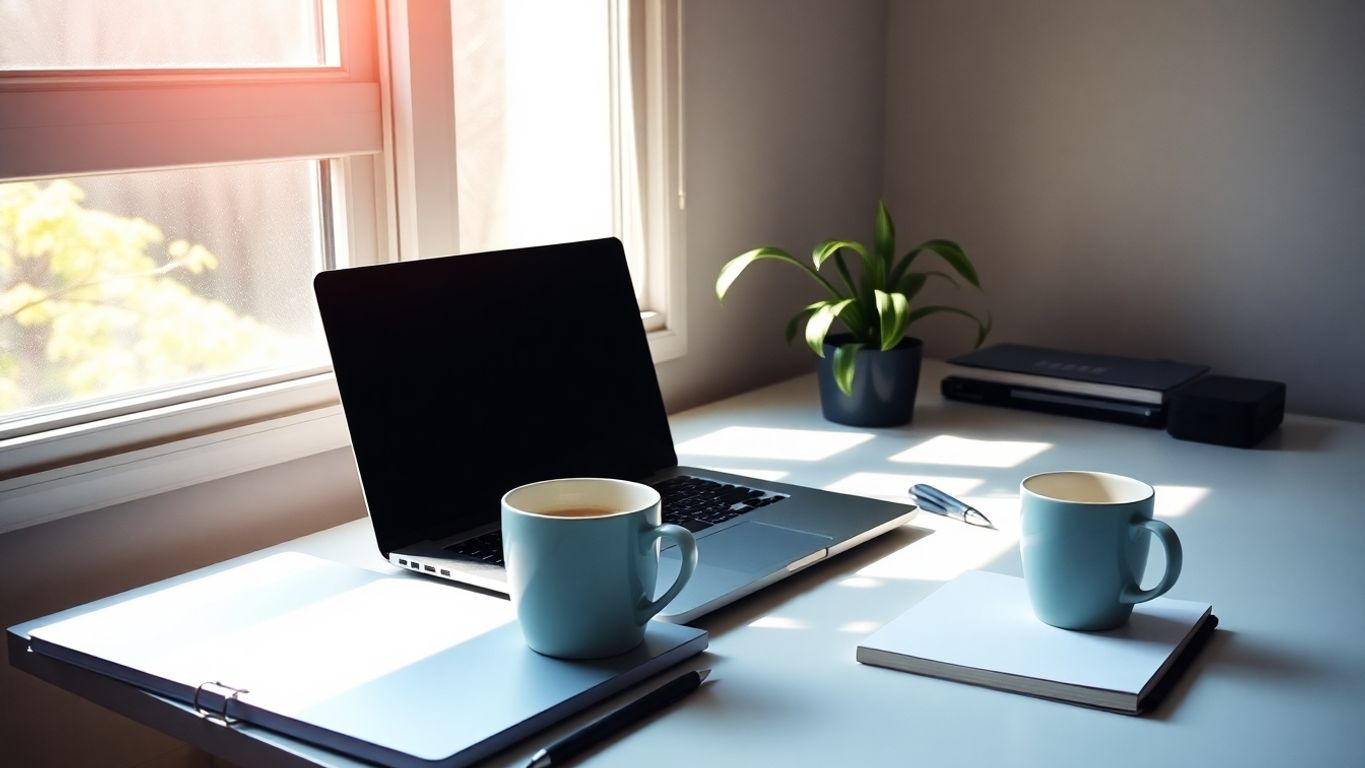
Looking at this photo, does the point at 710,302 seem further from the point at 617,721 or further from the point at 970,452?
the point at 617,721

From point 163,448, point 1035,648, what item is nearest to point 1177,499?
point 1035,648

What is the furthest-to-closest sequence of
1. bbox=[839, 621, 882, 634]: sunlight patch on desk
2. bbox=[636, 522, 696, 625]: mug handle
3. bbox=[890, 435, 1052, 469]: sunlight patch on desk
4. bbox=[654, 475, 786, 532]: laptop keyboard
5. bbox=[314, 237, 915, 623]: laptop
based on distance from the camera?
bbox=[890, 435, 1052, 469]: sunlight patch on desk < bbox=[654, 475, 786, 532]: laptop keyboard < bbox=[314, 237, 915, 623]: laptop < bbox=[839, 621, 882, 634]: sunlight patch on desk < bbox=[636, 522, 696, 625]: mug handle

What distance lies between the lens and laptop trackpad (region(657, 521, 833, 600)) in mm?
1002

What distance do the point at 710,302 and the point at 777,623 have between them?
0.84 metres

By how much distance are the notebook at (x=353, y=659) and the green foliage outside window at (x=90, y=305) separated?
0.74ft

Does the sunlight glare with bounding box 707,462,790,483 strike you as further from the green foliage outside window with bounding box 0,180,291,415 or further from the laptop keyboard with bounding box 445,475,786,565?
the green foliage outside window with bounding box 0,180,291,415

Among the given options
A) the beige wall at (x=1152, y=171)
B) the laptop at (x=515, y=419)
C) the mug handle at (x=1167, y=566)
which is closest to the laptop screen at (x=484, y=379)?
the laptop at (x=515, y=419)

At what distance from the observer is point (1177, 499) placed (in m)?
1.30

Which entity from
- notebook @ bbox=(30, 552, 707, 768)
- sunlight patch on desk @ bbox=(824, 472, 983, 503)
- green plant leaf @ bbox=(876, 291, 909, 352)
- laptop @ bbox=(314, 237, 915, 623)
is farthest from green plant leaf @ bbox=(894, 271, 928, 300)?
notebook @ bbox=(30, 552, 707, 768)

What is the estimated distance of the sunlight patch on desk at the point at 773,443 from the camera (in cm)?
148

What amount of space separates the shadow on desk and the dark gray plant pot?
0.38 metres

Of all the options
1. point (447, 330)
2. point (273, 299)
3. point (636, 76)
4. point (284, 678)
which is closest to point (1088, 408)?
point (636, 76)

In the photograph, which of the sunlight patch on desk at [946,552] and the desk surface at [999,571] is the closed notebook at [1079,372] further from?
the sunlight patch on desk at [946,552]

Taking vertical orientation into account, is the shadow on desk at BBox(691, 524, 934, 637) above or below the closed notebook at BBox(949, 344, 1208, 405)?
below
